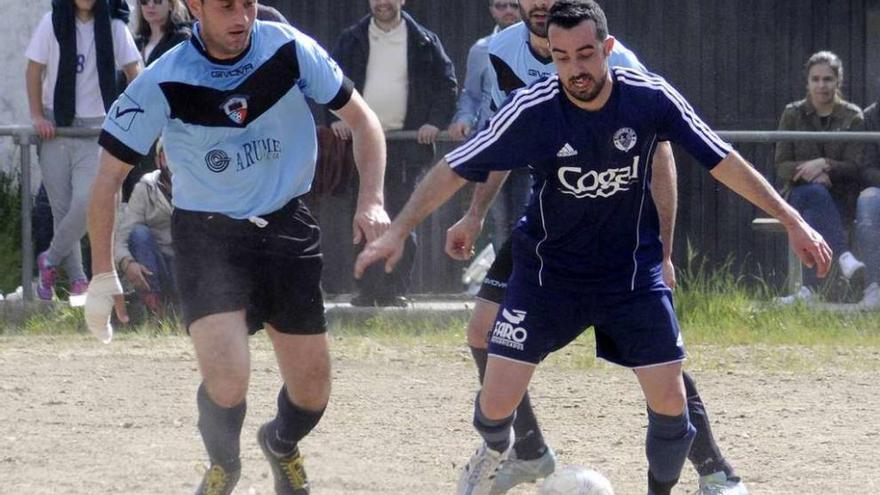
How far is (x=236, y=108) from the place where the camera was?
5.70 m

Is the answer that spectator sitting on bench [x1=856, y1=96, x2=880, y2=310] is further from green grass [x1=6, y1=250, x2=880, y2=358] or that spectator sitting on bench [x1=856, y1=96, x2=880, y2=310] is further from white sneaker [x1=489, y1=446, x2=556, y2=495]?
white sneaker [x1=489, y1=446, x2=556, y2=495]

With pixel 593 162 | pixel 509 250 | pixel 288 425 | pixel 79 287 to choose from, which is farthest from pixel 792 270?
pixel 593 162

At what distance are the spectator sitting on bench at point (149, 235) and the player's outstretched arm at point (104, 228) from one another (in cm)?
442

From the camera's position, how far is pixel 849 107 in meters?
10.8

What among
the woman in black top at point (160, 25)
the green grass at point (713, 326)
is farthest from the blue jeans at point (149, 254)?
the woman in black top at point (160, 25)

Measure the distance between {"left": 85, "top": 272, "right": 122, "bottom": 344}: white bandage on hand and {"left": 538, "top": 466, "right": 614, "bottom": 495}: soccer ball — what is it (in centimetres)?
167

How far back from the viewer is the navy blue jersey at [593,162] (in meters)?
5.46

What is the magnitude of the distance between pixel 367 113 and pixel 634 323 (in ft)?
4.14

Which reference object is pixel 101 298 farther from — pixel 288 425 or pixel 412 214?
pixel 412 214

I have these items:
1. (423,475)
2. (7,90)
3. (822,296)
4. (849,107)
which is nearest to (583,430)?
(423,475)

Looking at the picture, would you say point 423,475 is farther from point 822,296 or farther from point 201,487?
point 822,296

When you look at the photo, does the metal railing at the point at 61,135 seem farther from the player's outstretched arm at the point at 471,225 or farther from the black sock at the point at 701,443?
the black sock at the point at 701,443

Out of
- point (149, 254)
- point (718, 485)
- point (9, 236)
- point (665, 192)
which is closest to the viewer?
point (665, 192)

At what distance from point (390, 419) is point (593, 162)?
9.36 ft
